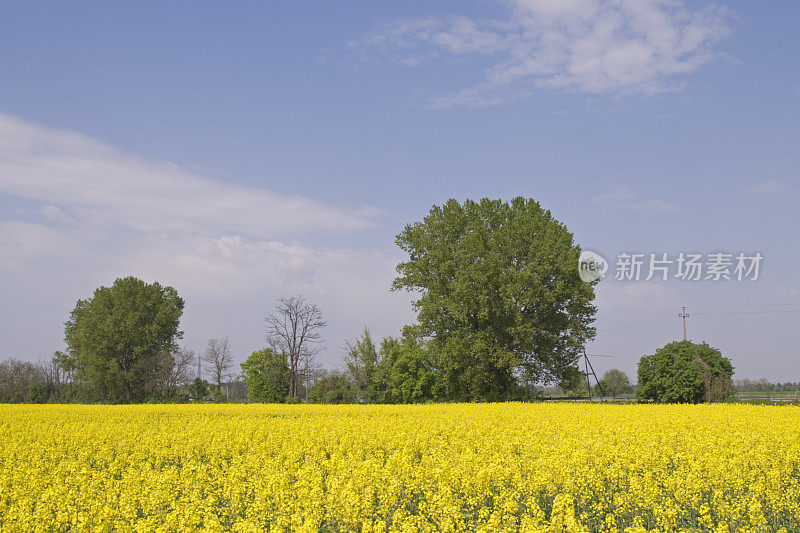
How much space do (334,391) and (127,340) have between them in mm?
26487

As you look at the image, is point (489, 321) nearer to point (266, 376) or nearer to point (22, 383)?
point (266, 376)

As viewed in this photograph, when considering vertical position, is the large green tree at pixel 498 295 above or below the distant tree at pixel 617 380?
above

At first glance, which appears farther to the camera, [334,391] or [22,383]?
[22,383]

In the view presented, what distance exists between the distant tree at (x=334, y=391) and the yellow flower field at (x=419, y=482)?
94.7ft

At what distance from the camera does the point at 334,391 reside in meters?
46.0

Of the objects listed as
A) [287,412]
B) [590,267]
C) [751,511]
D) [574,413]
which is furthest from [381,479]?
[590,267]

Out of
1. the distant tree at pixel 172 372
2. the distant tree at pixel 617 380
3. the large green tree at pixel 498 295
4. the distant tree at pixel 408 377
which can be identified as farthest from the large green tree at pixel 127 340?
the distant tree at pixel 617 380

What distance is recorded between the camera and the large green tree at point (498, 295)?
3671 centimetres

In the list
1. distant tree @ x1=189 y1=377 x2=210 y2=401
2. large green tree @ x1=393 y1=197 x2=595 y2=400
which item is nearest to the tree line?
large green tree @ x1=393 y1=197 x2=595 y2=400

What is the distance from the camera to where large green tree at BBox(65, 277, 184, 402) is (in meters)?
59.9

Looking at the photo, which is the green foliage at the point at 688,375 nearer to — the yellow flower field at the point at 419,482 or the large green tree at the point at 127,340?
the yellow flower field at the point at 419,482

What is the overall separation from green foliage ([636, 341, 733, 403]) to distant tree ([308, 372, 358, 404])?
2050 cm

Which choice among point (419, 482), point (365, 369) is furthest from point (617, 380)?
point (419, 482)

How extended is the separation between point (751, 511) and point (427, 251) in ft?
107
